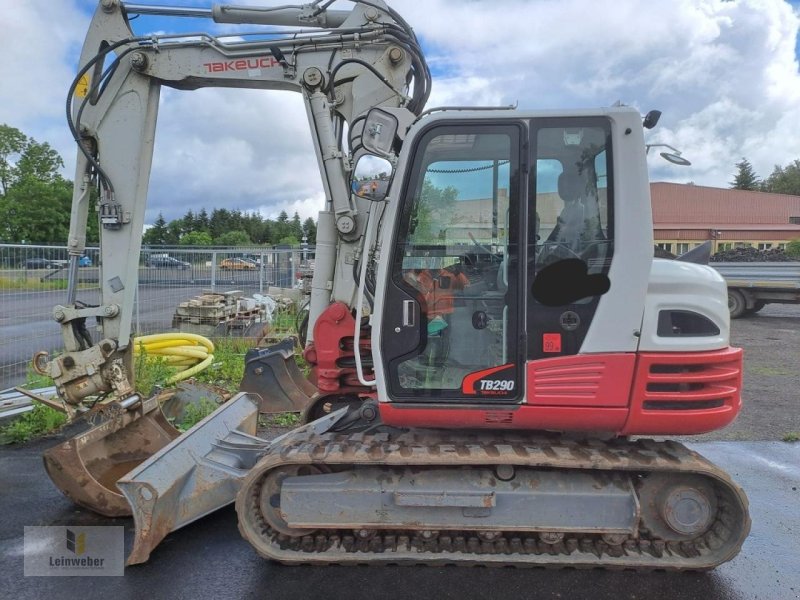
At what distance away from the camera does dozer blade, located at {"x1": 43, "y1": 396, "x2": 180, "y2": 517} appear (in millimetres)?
3656

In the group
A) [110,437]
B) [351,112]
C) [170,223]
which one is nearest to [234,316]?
[110,437]

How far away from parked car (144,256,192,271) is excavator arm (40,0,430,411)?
542 centimetres

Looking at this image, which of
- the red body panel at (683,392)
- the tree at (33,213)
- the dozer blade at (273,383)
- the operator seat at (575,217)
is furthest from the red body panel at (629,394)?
the tree at (33,213)

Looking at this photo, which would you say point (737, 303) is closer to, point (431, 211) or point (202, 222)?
point (431, 211)

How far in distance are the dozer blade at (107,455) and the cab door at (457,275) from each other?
2.21m

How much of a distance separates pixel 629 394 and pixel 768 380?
22.3 ft

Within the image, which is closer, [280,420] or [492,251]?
[492,251]

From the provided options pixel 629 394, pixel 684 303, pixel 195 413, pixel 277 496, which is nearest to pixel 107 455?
pixel 195 413

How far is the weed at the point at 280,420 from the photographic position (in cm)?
579

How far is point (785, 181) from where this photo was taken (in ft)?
204

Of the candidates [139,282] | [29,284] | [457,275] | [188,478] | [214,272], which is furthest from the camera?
[214,272]

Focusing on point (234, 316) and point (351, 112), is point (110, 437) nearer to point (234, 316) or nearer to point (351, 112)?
point (351, 112)

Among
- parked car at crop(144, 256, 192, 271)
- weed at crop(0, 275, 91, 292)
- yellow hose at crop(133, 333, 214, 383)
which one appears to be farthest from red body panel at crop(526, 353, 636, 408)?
parked car at crop(144, 256, 192, 271)

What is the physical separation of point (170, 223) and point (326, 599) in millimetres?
87057
